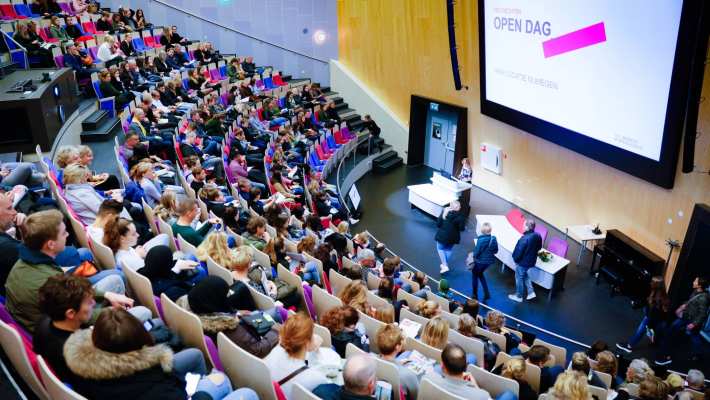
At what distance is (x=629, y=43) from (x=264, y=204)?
569 cm

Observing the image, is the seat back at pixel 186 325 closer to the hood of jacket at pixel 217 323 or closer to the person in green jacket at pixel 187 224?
the hood of jacket at pixel 217 323

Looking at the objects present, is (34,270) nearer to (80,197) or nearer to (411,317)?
(80,197)

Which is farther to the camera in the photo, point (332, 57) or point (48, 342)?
point (332, 57)

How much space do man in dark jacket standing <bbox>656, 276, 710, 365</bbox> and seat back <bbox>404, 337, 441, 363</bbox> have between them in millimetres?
3843

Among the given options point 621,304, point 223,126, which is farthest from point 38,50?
point 621,304

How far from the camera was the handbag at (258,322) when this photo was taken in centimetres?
367

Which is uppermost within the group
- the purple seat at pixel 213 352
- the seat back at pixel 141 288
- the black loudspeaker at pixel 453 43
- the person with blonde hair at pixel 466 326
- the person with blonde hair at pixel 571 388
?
the black loudspeaker at pixel 453 43

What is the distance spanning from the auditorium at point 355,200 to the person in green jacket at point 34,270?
0.02 m

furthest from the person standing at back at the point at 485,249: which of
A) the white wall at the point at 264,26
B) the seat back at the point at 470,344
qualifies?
the white wall at the point at 264,26

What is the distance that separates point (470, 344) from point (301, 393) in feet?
7.71

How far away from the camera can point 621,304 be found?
8.21m

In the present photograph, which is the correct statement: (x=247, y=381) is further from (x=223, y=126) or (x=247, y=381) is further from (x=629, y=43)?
(x=223, y=126)

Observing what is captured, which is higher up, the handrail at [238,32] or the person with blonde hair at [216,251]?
the handrail at [238,32]

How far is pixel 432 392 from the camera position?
3.39 meters
